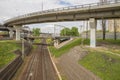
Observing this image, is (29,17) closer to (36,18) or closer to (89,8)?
(36,18)

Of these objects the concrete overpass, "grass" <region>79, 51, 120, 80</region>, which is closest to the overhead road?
the concrete overpass

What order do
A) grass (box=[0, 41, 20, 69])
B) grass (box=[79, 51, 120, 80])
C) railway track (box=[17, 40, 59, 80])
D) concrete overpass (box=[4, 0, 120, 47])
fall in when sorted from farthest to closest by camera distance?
concrete overpass (box=[4, 0, 120, 47])
grass (box=[0, 41, 20, 69])
railway track (box=[17, 40, 59, 80])
grass (box=[79, 51, 120, 80])

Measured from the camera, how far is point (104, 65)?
1538 inches

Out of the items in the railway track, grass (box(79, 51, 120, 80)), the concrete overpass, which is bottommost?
the railway track

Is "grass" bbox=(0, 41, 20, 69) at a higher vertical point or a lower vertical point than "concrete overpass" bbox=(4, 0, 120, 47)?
lower

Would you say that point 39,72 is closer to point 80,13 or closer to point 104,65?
point 104,65

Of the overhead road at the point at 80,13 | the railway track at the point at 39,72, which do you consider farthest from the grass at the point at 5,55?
the overhead road at the point at 80,13

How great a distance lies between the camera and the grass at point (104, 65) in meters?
33.6

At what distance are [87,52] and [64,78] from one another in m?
18.6

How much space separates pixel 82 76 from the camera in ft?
120

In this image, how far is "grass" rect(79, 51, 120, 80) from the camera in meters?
33.6

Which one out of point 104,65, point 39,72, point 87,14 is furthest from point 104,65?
point 87,14

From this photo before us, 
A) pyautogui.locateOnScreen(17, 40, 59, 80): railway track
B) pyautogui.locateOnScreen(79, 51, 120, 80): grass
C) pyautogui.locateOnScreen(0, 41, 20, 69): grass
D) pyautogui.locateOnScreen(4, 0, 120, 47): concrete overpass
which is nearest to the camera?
pyautogui.locateOnScreen(79, 51, 120, 80): grass

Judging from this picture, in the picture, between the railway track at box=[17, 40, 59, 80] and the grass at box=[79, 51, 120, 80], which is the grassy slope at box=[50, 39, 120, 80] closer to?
the grass at box=[79, 51, 120, 80]
